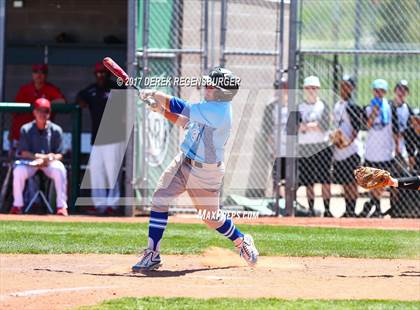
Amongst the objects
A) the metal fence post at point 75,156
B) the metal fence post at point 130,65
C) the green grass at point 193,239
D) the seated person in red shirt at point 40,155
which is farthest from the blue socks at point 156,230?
the metal fence post at point 75,156

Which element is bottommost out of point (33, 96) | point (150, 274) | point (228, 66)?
point (150, 274)

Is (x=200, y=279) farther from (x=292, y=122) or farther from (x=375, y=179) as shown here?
(x=292, y=122)

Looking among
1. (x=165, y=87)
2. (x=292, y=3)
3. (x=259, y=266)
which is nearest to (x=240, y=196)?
(x=165, y=87)

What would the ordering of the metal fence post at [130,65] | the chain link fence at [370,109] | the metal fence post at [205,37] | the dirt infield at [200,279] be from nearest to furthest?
the dirt infield at [200,279]
the metal fence post at [130,65]
the metal fence post at [205,37]
the chain link fence at [370,109]

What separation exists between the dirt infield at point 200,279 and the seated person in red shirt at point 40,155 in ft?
14.5

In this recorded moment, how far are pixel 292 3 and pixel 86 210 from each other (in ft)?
15.1

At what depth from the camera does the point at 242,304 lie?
6.92 metres

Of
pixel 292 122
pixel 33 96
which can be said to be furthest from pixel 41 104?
pixel 292 122

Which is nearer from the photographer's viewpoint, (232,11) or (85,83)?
(232,11)

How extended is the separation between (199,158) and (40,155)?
5.76m

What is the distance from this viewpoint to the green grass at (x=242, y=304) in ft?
22.2

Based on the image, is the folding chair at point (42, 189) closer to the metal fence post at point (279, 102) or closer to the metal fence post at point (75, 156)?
the metal fence post at point (75, 156)

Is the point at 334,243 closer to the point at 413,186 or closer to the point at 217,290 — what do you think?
the point at 413,186

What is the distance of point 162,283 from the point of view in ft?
26.5
